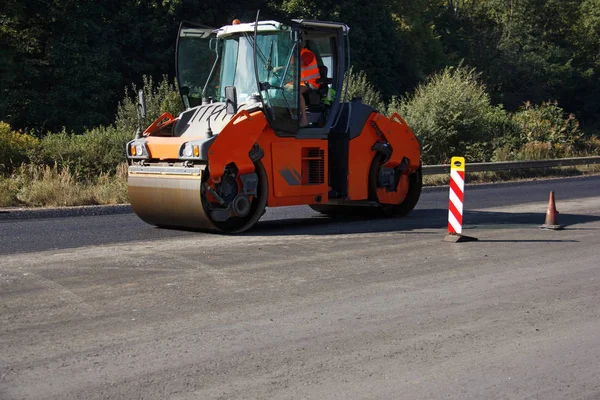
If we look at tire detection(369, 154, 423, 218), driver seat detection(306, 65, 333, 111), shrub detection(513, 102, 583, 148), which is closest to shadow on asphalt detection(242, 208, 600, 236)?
tire detection(369, 154, 423, 218)

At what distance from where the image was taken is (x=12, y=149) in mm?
18328

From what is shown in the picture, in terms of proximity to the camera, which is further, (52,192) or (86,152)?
(86,152)

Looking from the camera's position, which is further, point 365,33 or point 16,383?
point 365,33

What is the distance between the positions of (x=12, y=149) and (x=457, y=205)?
421 inches

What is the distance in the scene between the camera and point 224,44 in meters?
12.9

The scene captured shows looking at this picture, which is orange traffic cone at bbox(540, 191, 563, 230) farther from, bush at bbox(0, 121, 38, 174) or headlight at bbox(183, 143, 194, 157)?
bush at bbox(0, 121, 38, 174)

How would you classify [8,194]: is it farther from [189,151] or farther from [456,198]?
[456,198]

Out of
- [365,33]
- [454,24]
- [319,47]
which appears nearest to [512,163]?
[319,47]

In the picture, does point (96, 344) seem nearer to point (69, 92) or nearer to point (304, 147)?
→ point (304, 147)

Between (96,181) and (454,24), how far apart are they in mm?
49499

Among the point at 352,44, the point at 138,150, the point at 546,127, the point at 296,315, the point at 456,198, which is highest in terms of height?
the point at 352,44

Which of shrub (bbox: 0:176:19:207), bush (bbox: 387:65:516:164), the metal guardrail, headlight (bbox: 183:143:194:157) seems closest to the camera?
headlight (bbox: 183:143:194:157)

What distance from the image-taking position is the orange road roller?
11367mm

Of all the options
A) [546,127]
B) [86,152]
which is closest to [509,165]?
[546,127]
